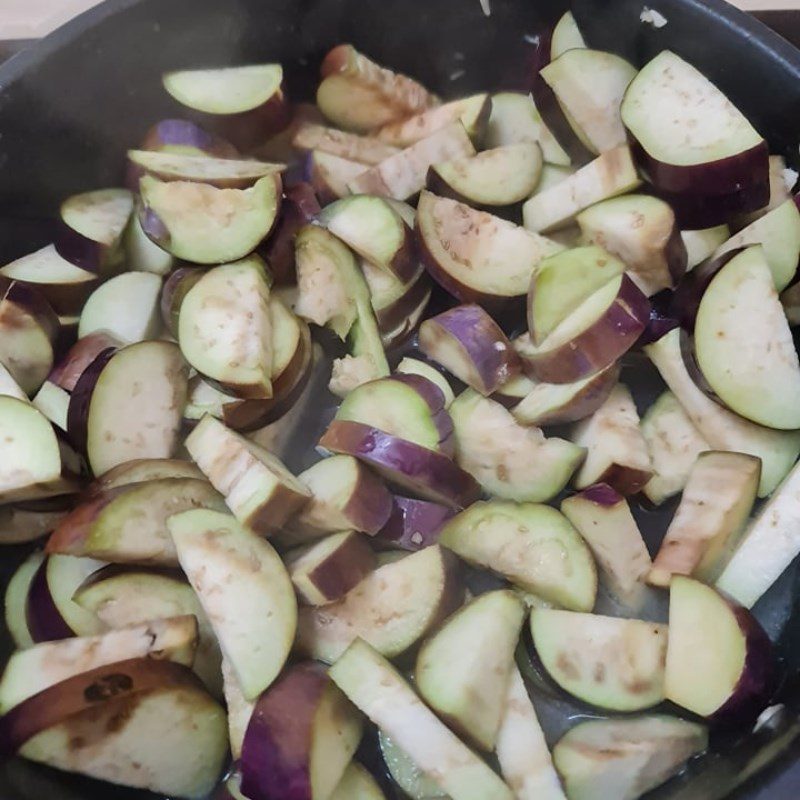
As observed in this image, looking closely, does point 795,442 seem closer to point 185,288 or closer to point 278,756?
point 278,756

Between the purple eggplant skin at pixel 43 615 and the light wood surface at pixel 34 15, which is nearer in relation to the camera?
the purple eggplant skin at pixel 43 615

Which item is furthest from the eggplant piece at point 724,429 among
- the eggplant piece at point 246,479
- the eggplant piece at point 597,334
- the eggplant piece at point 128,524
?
the eggplant piece at point 128,524

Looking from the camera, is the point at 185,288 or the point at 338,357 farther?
the point at 338,357

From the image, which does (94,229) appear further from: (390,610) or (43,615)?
(390,610)

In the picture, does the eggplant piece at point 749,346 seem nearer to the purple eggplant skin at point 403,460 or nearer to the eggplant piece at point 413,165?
the purple eggplant skin at point 403,460

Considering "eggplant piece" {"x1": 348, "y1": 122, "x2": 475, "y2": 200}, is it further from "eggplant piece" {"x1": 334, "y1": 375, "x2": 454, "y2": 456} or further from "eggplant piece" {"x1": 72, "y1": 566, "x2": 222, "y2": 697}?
"eggplant piece" {"x1": 72, "y1": 566, "x2": 222, "y2": 697}

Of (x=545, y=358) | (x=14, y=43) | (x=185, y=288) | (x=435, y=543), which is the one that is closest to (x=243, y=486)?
(x=435, y=543)
